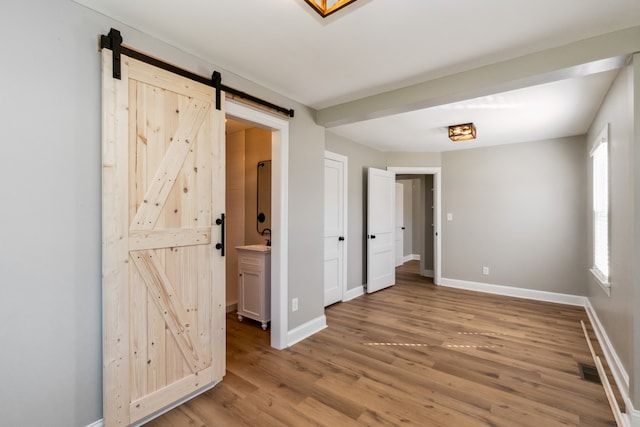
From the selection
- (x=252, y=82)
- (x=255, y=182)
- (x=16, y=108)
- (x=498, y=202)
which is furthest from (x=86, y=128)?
(x=498, y=202)

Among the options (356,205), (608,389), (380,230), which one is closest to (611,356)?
(608,389)

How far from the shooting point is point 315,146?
3.21 metres

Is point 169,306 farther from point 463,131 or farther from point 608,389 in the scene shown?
point 463,131

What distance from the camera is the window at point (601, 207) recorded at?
9.07ft

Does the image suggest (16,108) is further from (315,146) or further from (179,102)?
(315,146)

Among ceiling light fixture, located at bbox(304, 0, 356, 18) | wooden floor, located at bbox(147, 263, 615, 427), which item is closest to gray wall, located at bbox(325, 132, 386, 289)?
wooden floor, located at bbox(147, 263, 615, 427)

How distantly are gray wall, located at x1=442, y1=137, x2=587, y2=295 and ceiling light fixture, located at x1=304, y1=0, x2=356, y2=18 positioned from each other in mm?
4271

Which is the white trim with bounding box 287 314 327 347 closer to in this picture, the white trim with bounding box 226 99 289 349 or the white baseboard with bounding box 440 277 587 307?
the white trim with bounding box 226 99 289 349

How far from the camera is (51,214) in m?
1.51

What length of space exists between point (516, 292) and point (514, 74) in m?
3.79

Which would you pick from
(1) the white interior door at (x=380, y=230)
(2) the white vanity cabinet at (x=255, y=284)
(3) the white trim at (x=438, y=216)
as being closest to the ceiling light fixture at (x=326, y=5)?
(2) the white vanity cabinet at (x=255, y=284)

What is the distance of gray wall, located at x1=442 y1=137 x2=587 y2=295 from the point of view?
165 inches

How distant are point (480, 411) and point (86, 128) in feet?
9.89

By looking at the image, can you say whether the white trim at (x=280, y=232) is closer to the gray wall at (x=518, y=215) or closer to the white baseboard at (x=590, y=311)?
the white baseboard at (x=590, y=311)
